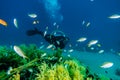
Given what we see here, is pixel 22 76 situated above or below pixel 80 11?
below

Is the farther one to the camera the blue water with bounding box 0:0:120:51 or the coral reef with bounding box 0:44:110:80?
the blue water with bounding box 0:0:120:51

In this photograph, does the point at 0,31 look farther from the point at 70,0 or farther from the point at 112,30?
the point at 112,30

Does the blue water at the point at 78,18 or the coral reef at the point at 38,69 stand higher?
the blue water at the point at 78,18

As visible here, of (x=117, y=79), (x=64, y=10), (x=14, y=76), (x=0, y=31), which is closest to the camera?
(x=14, y=76)

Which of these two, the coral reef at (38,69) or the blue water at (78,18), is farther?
the blue water at (78,18)

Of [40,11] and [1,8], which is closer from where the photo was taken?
[40,11]

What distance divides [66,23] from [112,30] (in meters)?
20.2

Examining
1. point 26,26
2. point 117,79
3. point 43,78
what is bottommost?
point 43,78

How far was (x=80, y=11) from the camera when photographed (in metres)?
107

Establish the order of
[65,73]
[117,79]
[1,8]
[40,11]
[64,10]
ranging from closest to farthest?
[65,73] < [117,79] < [40,11] < [64,10] < [1,8]

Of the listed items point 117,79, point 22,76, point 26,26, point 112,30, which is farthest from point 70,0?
point 22,76

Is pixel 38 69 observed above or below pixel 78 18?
below

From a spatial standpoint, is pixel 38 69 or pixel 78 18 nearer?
pixel 38 69

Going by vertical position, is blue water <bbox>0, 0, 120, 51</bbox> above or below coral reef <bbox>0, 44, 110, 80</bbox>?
above
